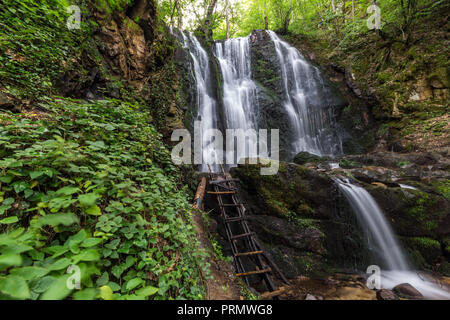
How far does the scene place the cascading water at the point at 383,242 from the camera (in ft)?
13.1

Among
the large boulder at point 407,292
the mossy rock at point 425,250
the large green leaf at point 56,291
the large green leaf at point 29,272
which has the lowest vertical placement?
the large boulder at point 407,292

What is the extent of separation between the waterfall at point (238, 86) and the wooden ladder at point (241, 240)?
4.65 m

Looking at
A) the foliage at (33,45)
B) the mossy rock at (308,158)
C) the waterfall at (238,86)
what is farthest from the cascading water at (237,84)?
the foliage at (33,45)

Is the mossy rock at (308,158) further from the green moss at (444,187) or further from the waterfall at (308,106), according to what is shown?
the green moss at (444,187)

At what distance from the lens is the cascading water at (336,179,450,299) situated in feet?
13.1

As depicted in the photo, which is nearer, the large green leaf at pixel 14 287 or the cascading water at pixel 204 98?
the large green leaf at pixel 14 287

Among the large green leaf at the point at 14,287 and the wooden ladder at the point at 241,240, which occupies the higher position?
the large green leaf at the point at 14,287

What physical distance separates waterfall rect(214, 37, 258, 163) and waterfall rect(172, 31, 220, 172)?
40.5 inches

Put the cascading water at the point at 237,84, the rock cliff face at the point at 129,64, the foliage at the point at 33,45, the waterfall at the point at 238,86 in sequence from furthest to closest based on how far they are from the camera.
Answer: the cascading water at the point at 237,84
the waterfall at the point at 238,86
the rock cliff face at the point at 129,64
the foliage at the point at 33,45

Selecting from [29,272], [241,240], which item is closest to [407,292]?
[241,240]
